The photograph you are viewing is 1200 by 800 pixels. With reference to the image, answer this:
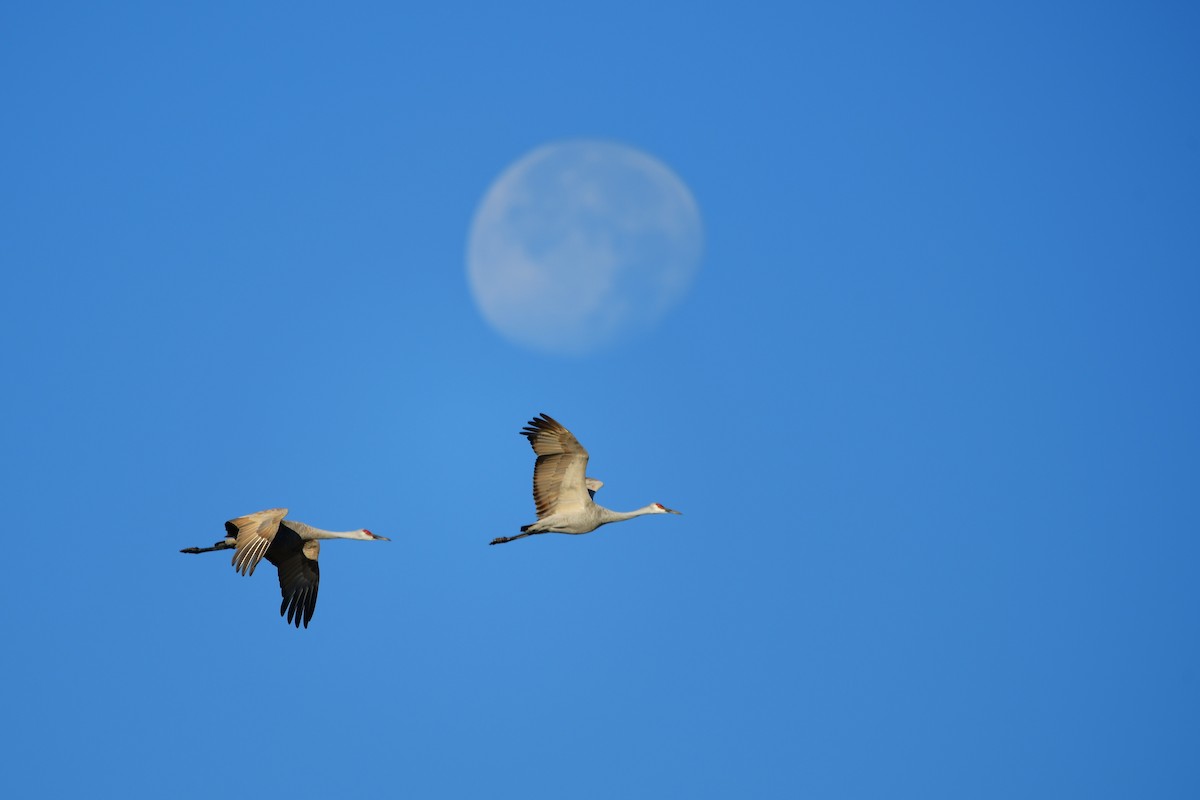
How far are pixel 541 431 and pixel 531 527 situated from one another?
203 centimetres

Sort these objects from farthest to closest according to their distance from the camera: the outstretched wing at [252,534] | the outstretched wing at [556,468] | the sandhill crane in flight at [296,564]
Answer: the sandhill crane in flight at [296,564], the outstretched wing at [556,468], the outstretched wing at [252,534]

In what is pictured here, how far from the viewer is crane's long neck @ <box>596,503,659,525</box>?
103ft

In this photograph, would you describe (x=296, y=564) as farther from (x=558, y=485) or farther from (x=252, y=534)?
(x=558, y=485)

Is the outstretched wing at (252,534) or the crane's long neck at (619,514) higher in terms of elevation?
the crane's long neck at (619,514)

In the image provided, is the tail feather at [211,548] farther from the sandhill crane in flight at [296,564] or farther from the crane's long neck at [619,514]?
the crane's long neck at [619,514]

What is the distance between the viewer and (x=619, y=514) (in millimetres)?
31953

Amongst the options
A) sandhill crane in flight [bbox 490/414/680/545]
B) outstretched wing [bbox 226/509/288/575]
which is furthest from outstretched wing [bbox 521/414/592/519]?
outstretched wing [bbox 226/509/288/575]

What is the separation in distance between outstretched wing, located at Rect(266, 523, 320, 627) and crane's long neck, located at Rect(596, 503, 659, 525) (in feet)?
19.8

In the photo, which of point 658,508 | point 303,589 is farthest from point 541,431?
point 303,589

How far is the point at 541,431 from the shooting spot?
2995 cm

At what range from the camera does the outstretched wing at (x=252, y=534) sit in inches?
1086

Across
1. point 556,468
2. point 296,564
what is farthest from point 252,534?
point 556,468

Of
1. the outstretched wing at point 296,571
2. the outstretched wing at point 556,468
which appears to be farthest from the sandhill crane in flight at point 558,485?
the outstretched wing at point 296,571

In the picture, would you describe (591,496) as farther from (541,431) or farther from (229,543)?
(229,543)
